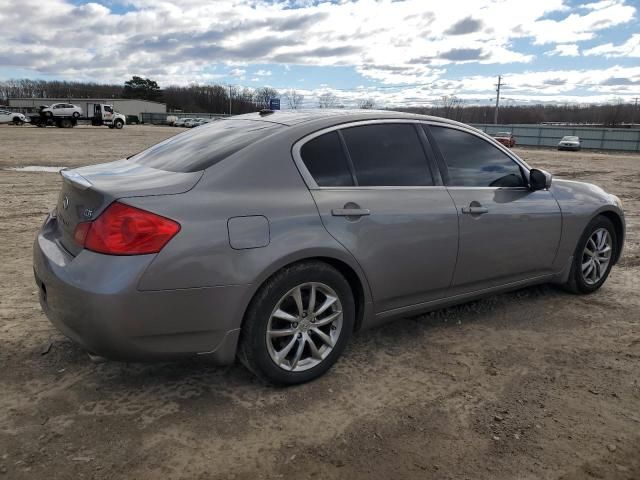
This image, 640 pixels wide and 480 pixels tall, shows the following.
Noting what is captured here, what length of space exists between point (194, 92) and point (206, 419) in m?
137

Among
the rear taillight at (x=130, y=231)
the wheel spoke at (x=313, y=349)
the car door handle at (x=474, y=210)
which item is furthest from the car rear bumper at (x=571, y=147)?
the rear taillight at (x=130, y=231)

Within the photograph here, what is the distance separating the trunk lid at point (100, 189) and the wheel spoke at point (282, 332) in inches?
36.1

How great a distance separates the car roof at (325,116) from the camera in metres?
3.45

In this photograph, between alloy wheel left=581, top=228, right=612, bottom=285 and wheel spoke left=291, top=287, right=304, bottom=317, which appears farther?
alloy wheel left=581, top=228, right=612, bottom=285

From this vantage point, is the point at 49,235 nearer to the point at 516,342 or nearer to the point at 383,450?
the point at 383,450

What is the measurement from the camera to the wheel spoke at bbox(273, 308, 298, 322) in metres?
2.96

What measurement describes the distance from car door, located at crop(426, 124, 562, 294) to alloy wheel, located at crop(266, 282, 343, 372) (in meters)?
1.08

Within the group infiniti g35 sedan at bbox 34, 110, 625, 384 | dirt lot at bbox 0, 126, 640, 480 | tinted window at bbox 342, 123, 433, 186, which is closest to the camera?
dirt lot at bbox 0, 126, 640, 480

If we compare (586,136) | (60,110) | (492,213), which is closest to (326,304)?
(492,213)

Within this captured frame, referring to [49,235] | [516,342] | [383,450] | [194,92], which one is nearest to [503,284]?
[516,342]

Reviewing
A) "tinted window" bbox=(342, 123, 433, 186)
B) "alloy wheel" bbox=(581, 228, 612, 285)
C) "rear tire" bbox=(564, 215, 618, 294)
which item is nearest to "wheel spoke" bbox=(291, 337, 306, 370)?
"tinted window" bbox=(342, 123, 433, 186)

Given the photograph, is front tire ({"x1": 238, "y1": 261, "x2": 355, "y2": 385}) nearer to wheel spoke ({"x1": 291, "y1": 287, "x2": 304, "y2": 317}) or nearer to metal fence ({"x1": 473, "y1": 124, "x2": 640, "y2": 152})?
wheel spoke ({"x1": 291, "y1": 287, "x2": 304, "y2": 317})

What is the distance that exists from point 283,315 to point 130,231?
95 centimetres

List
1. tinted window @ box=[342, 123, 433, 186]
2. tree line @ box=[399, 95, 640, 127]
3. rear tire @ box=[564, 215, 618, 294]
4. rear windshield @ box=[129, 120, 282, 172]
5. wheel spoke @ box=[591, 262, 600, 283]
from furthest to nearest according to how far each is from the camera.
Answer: tree line @ box=[399, 95, 640, 127], wheel spoke @ box=[591, 262, 600, 283], rear tire @ box=[564, 215, 618, 294], tinted window @ box=[342, 123, 433, 186], rear windshield @ box=[129, 120, 282, 172]
